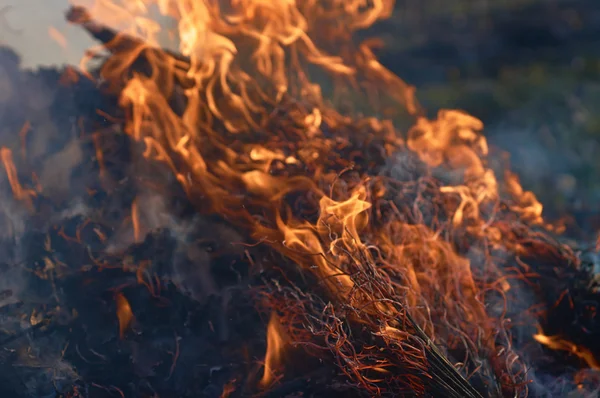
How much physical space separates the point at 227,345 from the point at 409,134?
1.67 m

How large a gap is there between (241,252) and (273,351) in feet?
1.44

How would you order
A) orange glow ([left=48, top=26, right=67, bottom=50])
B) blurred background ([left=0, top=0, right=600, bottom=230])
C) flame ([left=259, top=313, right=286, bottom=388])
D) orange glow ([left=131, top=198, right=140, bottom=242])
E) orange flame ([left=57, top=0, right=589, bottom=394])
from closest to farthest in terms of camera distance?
orange flame ([left=57, top=0, right=589, bottom=394]), flame ([left=259, top=313, right=286, bottom=388]), orange glow ([left=131, top=198, right=140, bottom=242]), orange glow ([left=48, top=26, right=67, bottom=50]), blurred background ([left=0, top=0, right=600, bottom=230])

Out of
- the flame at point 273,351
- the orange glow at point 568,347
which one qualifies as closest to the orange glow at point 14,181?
the flame at point 273,351

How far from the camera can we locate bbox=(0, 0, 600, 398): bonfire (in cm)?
189

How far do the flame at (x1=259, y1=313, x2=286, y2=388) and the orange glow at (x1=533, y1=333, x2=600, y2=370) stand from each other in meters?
1.11

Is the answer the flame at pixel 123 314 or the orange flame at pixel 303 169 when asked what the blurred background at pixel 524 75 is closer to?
the orange flame at pixel 303 169

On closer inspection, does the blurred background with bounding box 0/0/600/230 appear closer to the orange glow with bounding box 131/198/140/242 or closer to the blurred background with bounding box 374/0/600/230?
the blurred background with bounding box 374/0/600/230

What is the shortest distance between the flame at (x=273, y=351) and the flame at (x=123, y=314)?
601mm

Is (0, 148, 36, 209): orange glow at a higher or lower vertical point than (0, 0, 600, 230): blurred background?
lower

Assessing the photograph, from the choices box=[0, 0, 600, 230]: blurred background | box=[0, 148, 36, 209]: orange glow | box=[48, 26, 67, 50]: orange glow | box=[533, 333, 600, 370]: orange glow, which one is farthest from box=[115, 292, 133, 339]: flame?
box=[0, 0, 600, 230]: blurred background

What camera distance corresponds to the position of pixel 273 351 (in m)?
2.01

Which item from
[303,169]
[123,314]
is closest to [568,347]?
[303,169]

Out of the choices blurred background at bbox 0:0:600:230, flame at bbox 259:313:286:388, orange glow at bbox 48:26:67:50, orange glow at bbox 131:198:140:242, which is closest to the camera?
flame at bbox 259:313:286:388

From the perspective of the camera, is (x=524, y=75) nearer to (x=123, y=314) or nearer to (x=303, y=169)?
(x=303, y=169)
